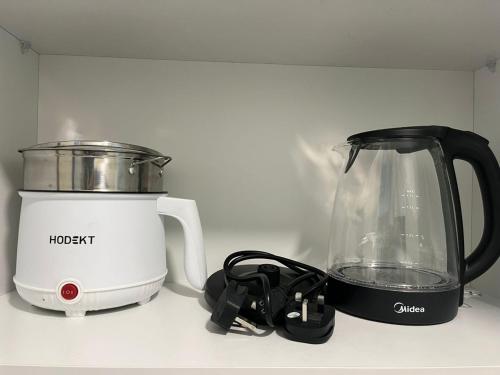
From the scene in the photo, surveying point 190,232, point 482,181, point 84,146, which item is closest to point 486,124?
point 482,181

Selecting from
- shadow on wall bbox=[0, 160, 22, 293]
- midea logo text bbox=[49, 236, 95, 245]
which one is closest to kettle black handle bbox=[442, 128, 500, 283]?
midea logo text bbox=[49, 236, 95, 245]

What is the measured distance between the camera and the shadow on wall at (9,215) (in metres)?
0.60

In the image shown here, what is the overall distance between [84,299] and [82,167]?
0.18 m

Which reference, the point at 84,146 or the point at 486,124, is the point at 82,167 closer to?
the point at 84,146

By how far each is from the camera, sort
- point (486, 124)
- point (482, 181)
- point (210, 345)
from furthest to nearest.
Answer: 1. point (486, 124)
2. point (482, 181)
3. point (210, 345)

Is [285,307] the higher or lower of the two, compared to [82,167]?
lower

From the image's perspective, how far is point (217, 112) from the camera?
74cm

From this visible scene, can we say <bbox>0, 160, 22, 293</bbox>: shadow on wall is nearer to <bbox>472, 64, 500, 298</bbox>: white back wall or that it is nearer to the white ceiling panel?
the white ceiling panel

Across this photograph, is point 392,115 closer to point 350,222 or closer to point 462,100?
point 462,100

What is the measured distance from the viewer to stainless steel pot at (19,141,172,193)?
50 centimetres

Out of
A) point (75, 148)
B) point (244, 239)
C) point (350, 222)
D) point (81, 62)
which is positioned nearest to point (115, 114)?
point (81, 62)

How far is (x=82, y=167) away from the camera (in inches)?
19.6

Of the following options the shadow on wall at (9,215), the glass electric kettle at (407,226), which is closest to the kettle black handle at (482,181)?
the glass electric kettle at (407,226)

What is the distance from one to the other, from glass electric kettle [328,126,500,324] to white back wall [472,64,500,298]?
15 cm
